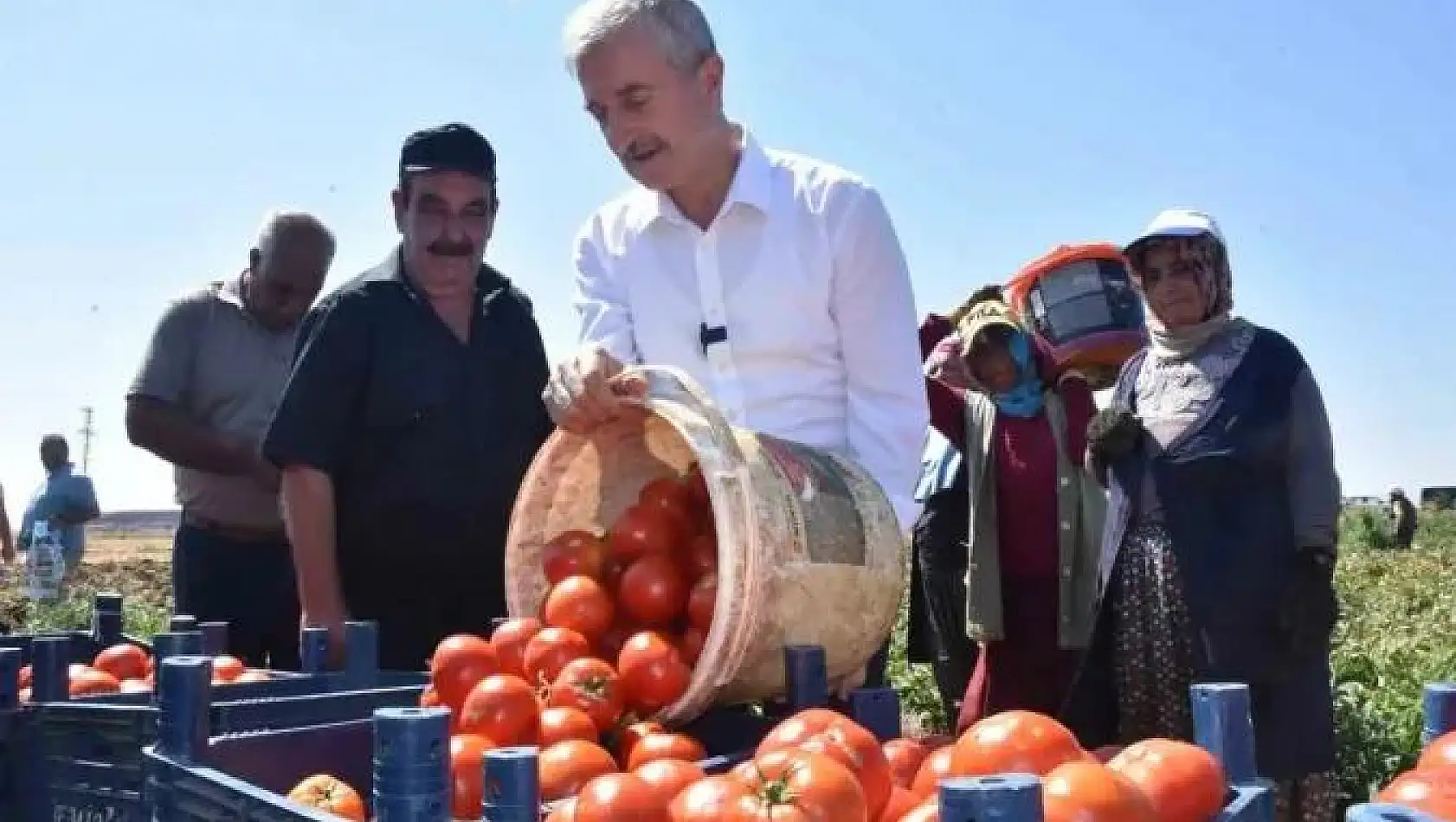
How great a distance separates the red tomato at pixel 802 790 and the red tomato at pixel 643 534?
1.02 meters

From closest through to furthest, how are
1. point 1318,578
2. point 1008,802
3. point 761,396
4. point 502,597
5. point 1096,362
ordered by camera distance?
point 1008,802 < point 761,396 < point 502,597 < point 1318,578 < point 1096,362

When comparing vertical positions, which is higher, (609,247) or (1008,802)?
(609,247)

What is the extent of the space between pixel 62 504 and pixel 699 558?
985 centimetres

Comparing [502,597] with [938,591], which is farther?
[938,591]

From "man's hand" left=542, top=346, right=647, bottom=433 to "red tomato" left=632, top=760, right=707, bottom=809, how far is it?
0.85 metres

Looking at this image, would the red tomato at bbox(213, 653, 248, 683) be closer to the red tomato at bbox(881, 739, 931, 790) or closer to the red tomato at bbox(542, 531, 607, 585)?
the red tomato at bbox(542, 531, 607, 585)

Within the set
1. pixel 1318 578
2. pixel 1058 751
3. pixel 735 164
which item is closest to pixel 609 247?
pixel 735 164

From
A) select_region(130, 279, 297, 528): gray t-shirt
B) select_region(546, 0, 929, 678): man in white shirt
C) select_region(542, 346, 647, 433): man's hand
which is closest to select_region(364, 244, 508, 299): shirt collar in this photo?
select_region(546, 0, 929, 678): man in white shirt

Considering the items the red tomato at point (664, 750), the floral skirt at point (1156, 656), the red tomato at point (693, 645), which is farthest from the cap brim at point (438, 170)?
the floral skirt at point (1156, 656)

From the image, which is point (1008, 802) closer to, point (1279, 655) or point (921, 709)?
point (1279, 655)

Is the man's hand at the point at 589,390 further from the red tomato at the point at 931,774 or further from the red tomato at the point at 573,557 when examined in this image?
the red tomato at the point at 931,774

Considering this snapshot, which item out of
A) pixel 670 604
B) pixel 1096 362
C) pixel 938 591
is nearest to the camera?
pixel 670 604

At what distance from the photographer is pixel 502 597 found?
3.32 m

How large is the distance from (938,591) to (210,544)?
2.56 metres
